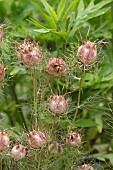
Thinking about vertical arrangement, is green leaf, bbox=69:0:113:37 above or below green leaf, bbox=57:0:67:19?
below

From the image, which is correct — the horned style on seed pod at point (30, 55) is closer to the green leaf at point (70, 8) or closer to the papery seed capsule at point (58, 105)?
the papery seed capsule at point (58, 105)

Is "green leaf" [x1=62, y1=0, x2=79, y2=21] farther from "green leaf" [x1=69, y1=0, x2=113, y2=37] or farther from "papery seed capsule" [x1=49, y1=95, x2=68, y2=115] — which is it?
"papery seed capsule" [x1=49, y1=95, x2=68, y2=115]

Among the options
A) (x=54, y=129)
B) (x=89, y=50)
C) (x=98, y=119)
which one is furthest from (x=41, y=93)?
(x=98, y=119)

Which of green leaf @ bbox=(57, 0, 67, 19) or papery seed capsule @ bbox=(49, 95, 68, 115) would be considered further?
green leaf @ bbox=(57, 0, 67, 19)

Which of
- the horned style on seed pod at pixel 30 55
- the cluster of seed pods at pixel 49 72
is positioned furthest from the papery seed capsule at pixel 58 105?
the horned style on seed pod at pixel 30 55

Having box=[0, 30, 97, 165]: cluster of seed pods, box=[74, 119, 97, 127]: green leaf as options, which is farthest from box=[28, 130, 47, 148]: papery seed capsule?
box=[74, 119, 97, 127]: green leaf

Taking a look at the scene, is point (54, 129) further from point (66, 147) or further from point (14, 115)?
point (14, 115)

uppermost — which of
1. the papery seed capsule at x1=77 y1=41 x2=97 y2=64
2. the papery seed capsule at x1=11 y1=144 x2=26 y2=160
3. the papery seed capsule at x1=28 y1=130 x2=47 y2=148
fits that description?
the papery seed capsule at x1=77 y1=41 x2=97 y2=64
